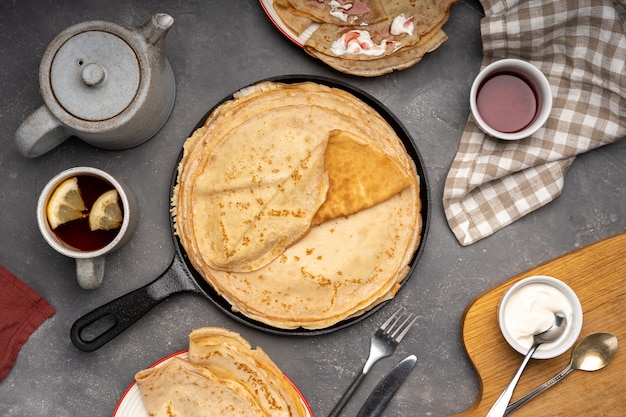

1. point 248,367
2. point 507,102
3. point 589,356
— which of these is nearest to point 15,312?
point 248,367

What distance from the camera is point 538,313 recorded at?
1.91 meters

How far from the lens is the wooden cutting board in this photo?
1.96m

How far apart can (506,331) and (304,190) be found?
69 centimetres

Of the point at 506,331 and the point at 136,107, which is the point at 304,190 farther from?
the point at 506,331

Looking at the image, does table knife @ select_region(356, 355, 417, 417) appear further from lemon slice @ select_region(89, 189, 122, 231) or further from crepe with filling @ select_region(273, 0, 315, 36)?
crepe with filling @ select_region(273, 0, 315, 36)

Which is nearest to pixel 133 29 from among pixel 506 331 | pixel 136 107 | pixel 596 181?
pixel 136 107

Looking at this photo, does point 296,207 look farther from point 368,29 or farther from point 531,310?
point 531,310

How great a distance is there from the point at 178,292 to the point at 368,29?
37.0 inches

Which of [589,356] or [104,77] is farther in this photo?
[589,356]

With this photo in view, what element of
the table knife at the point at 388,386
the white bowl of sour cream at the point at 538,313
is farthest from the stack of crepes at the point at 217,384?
the white bowl of sour cream at the point at 538,313

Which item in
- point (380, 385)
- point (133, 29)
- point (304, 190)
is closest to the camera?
point (133, 29)

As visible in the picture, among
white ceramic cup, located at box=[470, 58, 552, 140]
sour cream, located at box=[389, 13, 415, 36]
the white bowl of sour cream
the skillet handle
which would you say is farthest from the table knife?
sour cream, located at box=[389, 13, 415, 36]

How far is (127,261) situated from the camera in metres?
2.01

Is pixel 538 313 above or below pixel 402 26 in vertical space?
below
